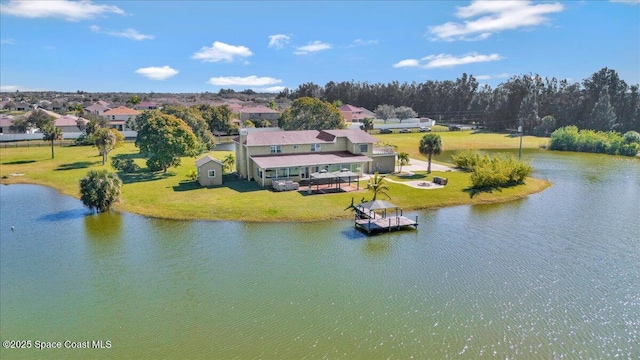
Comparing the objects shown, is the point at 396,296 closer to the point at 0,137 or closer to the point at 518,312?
the point at 518,312

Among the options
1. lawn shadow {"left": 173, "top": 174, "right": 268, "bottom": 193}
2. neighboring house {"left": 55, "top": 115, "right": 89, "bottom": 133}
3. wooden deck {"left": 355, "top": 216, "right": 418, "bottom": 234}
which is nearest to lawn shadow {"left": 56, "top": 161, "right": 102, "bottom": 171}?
lawn shadow {"left": 173, "top": 174, "right": 268, "bottom": 193}

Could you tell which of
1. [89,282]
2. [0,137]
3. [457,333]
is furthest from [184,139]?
[0,137]

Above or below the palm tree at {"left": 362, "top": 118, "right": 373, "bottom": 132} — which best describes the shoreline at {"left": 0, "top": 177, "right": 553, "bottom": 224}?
below

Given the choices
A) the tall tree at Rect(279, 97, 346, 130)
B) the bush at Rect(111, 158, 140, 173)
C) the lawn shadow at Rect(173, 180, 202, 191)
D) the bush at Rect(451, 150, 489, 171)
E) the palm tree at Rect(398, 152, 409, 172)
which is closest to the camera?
the lawn shadow at Rect(173, 180, 202, 191)

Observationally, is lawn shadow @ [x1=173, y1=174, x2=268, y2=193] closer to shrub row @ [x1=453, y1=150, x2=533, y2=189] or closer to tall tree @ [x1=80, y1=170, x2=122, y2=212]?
tall tree @ [x1=80, y1=170, x2=122, y2=212]

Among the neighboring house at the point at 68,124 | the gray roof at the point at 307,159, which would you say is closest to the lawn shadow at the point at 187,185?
the gray roof at the point at 307,159

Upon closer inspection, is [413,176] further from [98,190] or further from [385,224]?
[98,190]
